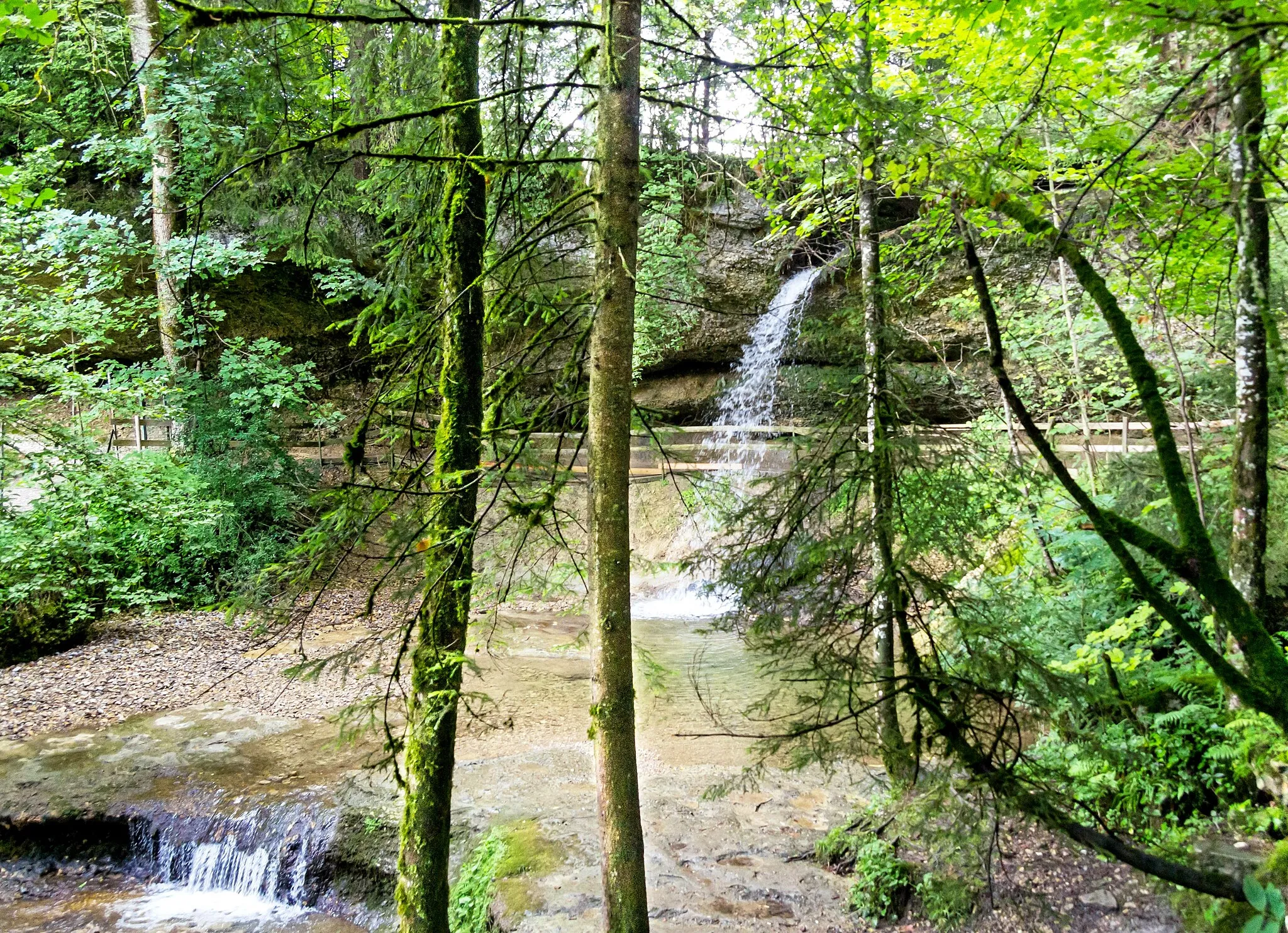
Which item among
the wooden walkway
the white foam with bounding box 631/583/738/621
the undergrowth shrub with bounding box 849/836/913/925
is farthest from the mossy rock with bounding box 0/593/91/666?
the undergrowth shrub with bounding box 849/836/913/925

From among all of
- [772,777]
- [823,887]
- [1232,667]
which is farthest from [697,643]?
[1232,667]

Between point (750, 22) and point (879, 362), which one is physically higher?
point (750, 22)

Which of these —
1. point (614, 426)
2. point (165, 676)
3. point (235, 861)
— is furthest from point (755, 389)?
point (614, 426)

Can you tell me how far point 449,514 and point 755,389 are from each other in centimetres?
1540

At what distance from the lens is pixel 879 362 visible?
421cm

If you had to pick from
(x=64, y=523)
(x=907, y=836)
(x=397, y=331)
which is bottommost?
(x=907, y=836)

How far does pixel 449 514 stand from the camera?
3.92 m

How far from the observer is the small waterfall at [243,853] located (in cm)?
594

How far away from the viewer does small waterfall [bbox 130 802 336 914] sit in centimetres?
594

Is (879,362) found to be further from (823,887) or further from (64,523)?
(64,523)

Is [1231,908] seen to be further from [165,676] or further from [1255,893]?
[165,676]

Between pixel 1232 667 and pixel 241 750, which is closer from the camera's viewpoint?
pixel 1232 667

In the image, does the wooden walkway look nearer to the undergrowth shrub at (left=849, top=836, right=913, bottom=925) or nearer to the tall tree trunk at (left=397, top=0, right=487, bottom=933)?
the tall tree trunk at (left=397, top=0, right=487, bottom=933)

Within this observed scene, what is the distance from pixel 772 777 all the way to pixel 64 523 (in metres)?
9.01
